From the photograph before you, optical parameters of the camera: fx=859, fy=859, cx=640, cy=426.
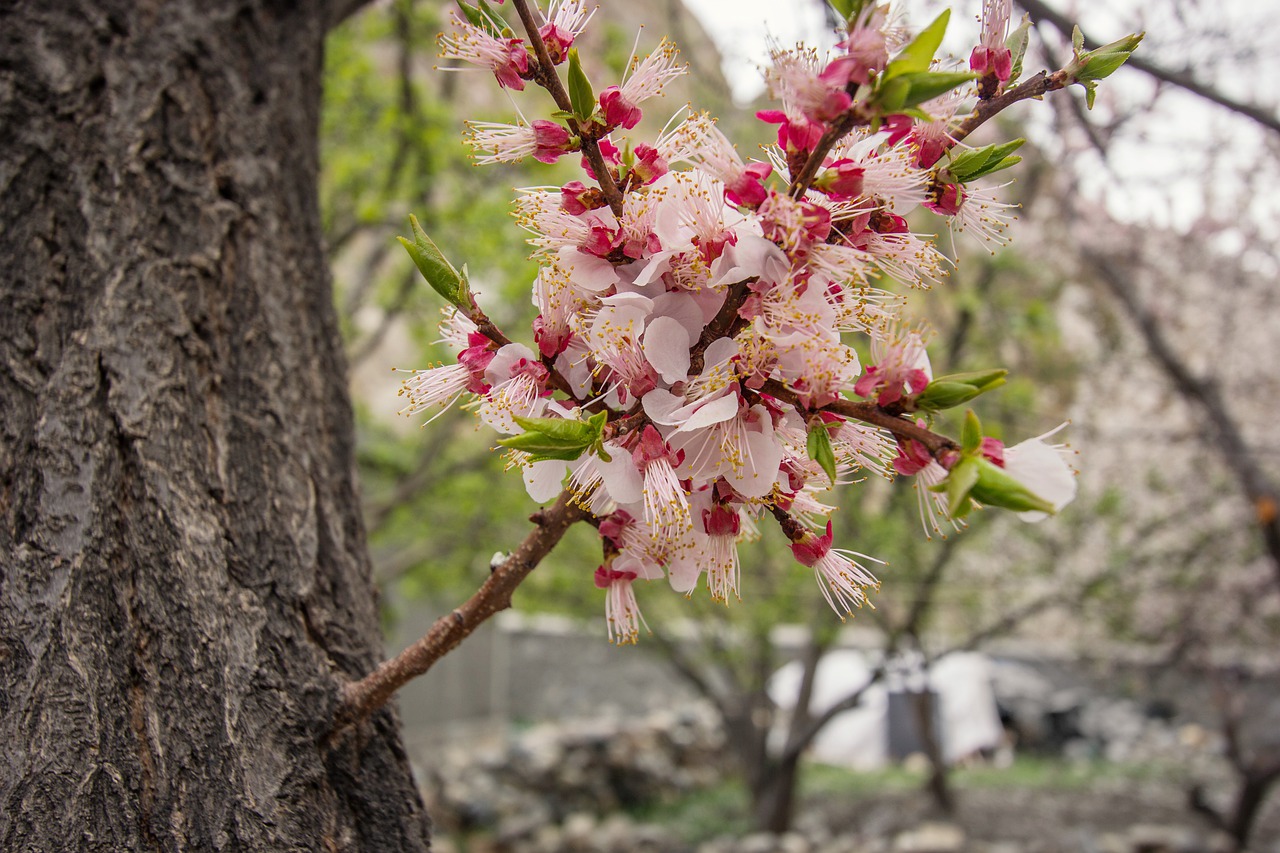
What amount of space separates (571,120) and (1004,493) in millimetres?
454

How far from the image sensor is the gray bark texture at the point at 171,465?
87 centimetres

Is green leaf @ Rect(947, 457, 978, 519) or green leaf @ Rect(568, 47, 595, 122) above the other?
green leaf @ Rect(568, 47, 595, 122)

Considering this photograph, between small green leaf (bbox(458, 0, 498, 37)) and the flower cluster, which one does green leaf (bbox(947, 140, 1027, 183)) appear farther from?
small green leaf (bbox(458, 0, 498, 37))

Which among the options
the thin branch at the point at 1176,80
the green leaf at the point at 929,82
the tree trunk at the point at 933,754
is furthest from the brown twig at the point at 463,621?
the tree trunk at the point at 933,754

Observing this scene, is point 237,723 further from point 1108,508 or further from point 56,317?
point 1108,508

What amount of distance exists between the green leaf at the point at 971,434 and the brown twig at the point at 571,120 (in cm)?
32

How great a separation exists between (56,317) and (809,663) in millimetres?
4446

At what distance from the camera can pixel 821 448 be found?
68cm

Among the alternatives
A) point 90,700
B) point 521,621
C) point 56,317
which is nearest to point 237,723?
point 90,700

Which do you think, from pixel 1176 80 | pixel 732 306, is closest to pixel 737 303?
pixel 732 306

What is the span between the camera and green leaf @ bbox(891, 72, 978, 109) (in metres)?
0.60

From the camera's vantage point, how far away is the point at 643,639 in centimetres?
538

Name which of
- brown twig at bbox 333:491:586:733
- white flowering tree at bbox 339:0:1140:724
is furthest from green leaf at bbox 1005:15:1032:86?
brown twig at bbox 333:491:586:733

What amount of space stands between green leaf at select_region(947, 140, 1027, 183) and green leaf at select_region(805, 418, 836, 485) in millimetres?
263
